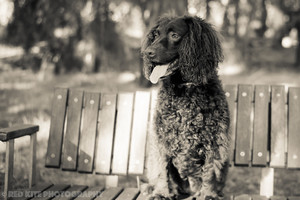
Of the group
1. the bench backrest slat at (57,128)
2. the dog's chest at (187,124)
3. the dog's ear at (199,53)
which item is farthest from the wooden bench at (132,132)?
the dog's ear at (199,53)

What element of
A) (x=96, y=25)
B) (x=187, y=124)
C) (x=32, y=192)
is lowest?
(x=32, y=192)

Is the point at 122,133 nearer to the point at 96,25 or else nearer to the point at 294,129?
the point at 294,129

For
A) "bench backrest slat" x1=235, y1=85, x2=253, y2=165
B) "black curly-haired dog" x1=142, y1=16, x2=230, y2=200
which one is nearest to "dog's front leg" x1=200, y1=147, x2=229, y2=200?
"black curly-haired dog" x1=142, y1=16, x2=230, y2=200

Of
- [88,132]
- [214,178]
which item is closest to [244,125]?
[214,178]

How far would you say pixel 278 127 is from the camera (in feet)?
10.2

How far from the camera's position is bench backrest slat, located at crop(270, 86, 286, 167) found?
3061mm

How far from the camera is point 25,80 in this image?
8359 mm

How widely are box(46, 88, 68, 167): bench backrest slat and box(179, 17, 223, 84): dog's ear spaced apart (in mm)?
1267

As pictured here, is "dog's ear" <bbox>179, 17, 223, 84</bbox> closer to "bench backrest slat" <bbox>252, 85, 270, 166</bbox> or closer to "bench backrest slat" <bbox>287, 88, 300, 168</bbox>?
"bench backrest slat" <bbox>252, 85, 270, 166</bbox>

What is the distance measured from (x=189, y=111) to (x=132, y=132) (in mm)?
817

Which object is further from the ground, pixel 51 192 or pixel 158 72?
pixel 158 72

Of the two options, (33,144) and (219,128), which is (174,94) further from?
(33,144)

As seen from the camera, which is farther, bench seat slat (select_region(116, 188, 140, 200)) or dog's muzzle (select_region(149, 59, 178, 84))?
bench seat slat (select_region(116, 188, 140, 200))

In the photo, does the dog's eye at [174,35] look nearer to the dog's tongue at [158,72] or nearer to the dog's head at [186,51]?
the dog's head at [186,51]
